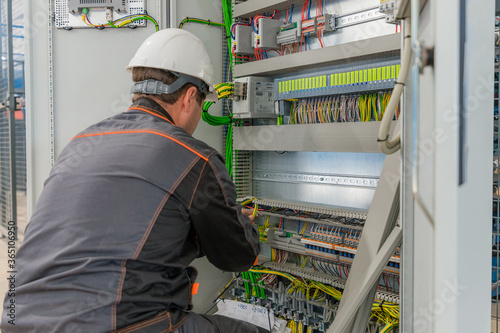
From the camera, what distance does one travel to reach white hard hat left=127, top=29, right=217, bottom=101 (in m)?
1.72

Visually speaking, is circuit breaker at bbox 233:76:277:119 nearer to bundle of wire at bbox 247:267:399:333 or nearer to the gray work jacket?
bundle of wire at bbox 247:267:399:333

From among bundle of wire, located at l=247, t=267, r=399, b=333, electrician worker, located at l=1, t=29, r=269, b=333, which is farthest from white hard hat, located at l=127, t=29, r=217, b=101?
bundle of wire, located at l=247, t=267, r=399, b=333

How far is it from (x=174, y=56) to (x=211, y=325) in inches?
39.7

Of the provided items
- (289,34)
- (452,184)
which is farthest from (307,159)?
(452,184)

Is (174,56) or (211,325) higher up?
(174,56)

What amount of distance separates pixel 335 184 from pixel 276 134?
16.9 inches

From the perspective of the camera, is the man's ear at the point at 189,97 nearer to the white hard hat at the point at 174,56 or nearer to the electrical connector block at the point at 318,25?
the white hard hat at the point at 174,56

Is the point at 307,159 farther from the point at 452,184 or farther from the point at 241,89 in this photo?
the point at 452,184

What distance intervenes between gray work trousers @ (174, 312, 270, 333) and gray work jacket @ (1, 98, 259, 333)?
0.14ft

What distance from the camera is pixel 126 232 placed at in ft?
4.15

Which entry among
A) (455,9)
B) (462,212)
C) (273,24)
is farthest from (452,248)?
(273,24)

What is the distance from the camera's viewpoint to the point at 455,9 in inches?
29.0

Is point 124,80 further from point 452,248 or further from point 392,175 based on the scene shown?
point 452,248

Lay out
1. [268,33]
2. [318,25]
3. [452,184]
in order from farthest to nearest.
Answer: [268,33] → [318,25] → [452,184]
